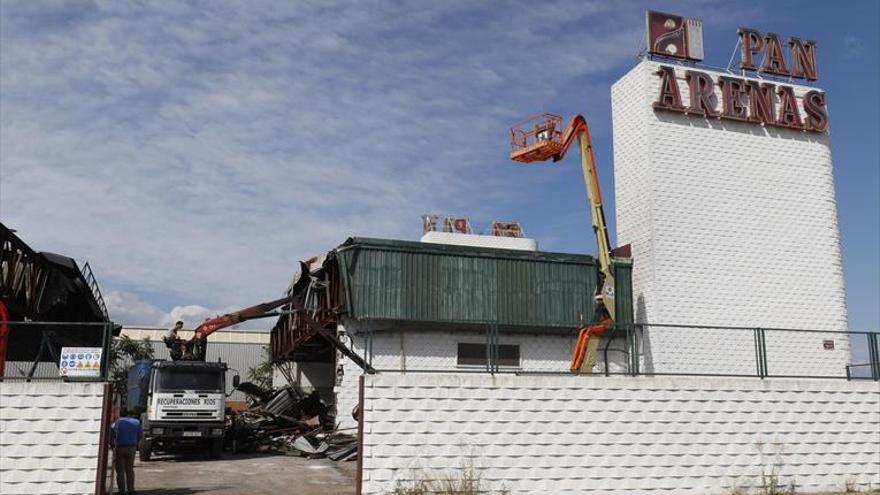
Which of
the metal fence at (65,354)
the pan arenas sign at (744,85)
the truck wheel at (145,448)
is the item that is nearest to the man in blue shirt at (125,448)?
the metal fence at (65,354)

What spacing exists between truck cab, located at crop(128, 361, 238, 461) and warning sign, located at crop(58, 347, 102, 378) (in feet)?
25.4

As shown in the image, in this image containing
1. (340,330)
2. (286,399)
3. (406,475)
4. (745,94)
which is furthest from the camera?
(286,399)

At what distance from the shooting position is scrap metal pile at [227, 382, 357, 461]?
68.4 feet

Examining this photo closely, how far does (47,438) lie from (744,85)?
882 inches

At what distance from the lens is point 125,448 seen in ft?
45.9

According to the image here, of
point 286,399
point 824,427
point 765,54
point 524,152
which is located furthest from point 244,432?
point 765,54

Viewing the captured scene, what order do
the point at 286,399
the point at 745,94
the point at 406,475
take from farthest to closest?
the point at 286,399
the point at 745,94
the point at 406,475

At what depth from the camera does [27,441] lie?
41.4 ft

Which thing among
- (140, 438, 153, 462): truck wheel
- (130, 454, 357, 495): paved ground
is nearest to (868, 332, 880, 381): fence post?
(130, 454, 357, 495): paved ground

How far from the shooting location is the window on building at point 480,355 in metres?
22.7

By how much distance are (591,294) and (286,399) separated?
11.7 m

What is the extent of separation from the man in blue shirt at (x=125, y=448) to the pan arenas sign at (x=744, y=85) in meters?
17.5

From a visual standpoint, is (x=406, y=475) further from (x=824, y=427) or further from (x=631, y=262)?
(x=631, y=262)

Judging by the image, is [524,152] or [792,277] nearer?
[792,277]
